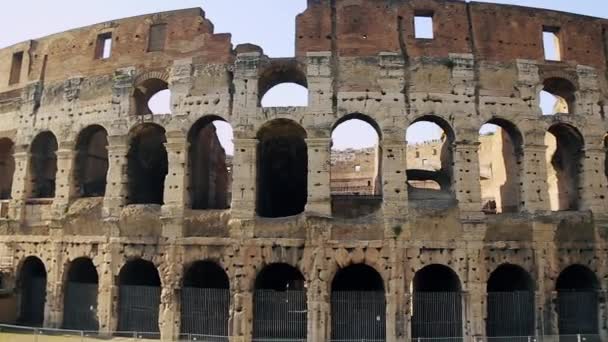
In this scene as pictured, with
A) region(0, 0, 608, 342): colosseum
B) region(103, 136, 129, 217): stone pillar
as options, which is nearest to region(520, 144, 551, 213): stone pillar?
region(0, 0, 608, 342): colosseum

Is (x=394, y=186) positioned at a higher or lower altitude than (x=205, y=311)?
higher

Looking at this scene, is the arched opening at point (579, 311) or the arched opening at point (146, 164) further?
the arched opening at point (146, 164)

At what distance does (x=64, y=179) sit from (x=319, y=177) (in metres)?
8.40

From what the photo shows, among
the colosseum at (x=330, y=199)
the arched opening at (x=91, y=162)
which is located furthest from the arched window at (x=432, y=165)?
the arched opening at (x=91, y=162)

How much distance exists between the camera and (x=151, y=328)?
556 inches

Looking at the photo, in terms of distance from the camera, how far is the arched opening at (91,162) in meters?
16.0

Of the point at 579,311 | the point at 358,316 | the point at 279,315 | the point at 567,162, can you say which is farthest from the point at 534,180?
the point at 279,315

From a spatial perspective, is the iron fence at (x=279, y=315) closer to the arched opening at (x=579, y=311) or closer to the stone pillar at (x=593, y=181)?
the arched opening at (x=579, y=311)

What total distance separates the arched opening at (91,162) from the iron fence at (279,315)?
717cm

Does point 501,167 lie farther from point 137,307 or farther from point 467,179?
point 137,307

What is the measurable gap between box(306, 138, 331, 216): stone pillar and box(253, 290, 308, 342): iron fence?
236 centimetres

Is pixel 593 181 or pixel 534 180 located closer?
pixel 534 180

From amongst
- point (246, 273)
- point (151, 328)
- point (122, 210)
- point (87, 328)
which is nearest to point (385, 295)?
point (246, 273)

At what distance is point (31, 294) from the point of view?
1650 centimetres
